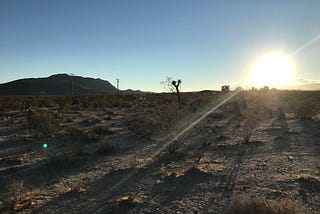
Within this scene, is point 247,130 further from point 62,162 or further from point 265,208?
point 265,208

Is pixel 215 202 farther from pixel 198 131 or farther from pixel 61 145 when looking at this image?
pixel 198 131

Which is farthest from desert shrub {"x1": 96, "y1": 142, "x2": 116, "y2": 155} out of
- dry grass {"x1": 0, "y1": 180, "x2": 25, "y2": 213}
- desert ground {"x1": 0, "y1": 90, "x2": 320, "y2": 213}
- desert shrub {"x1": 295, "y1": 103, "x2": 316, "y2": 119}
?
desert shrub {"x1": 295, "y1": 103, "x2": 316, "y2": 119}

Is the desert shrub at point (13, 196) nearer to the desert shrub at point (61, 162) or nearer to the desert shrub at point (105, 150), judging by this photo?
the desert shrub at point (61, 162)

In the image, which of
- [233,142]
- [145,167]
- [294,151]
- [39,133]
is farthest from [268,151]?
[39,133]

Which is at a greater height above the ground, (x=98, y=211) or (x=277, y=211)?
(x=277, y=211)

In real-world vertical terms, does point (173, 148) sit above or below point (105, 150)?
above

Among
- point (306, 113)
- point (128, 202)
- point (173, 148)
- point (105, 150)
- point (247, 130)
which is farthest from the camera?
point (306, 113)

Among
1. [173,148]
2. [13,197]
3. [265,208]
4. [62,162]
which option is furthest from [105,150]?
[265,208]

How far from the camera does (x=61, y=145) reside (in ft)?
47.0

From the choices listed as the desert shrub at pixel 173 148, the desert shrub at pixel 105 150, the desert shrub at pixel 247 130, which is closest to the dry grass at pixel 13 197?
the desert shrub at pixel 105 150

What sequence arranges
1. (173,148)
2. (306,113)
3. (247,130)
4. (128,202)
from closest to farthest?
(128,202) < (173,148) < (247,130) < (306,113)

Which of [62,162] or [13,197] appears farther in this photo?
[62,162]

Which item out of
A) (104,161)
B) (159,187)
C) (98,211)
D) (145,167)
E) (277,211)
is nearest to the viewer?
(277,211)

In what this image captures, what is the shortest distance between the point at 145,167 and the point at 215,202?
3.67 m
